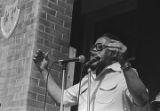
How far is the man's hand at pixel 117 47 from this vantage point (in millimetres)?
3959

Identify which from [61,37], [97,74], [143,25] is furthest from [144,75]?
[97,74]

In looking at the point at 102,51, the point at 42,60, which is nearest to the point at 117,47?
the point at 102,51

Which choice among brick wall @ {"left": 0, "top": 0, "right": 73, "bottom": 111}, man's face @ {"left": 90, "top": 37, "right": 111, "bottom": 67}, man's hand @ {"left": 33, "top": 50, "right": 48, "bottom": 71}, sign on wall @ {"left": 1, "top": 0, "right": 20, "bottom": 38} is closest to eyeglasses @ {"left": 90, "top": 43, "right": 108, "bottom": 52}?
man's face @ {"left": 90, "top": 37, "right": 111, "bottom": 67}

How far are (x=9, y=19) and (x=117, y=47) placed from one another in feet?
10.3

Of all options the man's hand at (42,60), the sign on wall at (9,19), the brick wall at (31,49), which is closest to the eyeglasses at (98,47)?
the man's hand at (42,60)

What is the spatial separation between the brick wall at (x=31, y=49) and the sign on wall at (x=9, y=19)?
7cm

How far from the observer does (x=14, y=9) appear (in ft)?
22.4

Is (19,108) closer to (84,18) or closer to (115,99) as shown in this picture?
(115,99)

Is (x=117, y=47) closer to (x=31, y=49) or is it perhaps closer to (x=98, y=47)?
(x=98, y=47)

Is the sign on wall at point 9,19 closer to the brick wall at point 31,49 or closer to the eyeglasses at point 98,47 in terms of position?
the brick wall at point 31,49

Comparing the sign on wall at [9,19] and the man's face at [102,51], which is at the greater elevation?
the sign on wall at [9,19]

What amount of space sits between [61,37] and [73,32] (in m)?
2.04

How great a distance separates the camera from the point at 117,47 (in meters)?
4.01

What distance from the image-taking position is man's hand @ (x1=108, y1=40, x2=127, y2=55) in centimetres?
396
